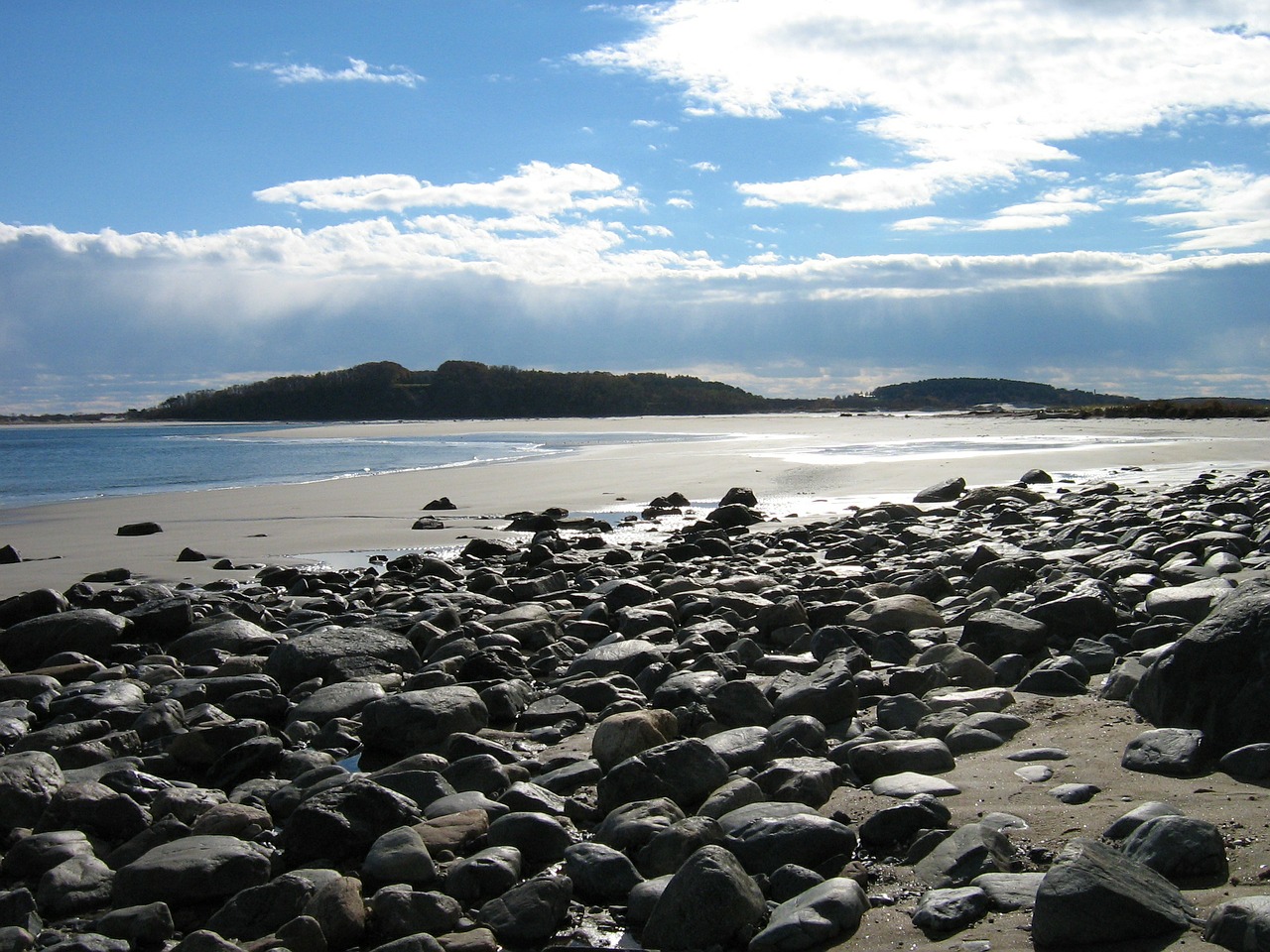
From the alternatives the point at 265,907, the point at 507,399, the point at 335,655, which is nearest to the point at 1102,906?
the point at 265,907

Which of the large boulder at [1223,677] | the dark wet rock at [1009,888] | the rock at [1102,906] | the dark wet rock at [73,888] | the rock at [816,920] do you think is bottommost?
the dark wet rock at [73,888]

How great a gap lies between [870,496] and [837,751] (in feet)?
42.4

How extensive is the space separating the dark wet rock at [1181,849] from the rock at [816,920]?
2.65ft

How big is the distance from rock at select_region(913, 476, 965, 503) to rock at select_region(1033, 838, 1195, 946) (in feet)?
43.3

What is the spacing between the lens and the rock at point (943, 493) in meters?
15.4

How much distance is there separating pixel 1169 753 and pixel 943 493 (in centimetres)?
1235

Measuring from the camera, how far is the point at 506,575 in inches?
401

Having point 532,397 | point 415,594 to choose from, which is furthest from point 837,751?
point 532,397

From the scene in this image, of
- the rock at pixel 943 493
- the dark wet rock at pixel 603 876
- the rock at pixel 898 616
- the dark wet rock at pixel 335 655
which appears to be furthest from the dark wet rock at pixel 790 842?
the rock at pixel 943 493

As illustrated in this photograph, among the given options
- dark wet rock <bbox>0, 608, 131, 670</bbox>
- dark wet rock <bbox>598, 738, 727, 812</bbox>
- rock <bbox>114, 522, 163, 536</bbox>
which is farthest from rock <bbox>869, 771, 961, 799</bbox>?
rock <bbox>114, 522, 163, 536</bbox>

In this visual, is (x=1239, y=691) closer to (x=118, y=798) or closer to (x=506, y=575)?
(x=118, y=798)

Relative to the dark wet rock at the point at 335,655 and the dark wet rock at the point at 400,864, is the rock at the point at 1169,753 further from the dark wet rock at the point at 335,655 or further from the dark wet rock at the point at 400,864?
the dark wet rock at the point at 335,655

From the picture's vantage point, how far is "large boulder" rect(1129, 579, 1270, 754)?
3.55 meters

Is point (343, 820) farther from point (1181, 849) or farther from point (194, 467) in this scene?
point (194, 467)
